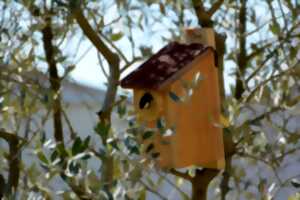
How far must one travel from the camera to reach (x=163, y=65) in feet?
5.96

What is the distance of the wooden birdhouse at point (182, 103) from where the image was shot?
1.76 meters

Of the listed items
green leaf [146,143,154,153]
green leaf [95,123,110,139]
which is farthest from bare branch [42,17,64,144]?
green leaf [95,123,110,139]

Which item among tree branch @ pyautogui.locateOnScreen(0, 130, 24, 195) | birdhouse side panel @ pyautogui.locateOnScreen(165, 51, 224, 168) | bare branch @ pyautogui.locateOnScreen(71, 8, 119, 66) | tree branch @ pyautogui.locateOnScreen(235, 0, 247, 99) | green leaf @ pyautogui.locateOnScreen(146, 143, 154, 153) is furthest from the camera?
tree branch @ pyautogui.locateOnScreen(235, 0, 247, 99)

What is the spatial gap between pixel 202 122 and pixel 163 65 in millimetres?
202

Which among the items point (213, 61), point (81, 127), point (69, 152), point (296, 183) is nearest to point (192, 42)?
point (213, 61)

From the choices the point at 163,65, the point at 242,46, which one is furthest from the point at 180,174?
the point at 242,46

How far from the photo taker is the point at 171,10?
2377 mm

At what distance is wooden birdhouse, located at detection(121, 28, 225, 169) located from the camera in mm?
1764

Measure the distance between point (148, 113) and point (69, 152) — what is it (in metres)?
0.52

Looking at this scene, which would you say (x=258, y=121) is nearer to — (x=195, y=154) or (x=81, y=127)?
(x=195, y=154)

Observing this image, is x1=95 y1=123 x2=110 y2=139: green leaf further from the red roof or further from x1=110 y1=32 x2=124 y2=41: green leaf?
x1=110 y1=32 x2=124 y2=41: green leaf

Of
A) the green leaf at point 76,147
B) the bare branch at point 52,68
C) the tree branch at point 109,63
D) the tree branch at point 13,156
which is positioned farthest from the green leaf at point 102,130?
Answer: the bare branch at point 52,68

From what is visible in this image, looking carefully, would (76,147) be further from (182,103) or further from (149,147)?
(182,103)

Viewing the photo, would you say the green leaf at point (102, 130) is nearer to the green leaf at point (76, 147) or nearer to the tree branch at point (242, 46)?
the green leaf at point (76, 147)
